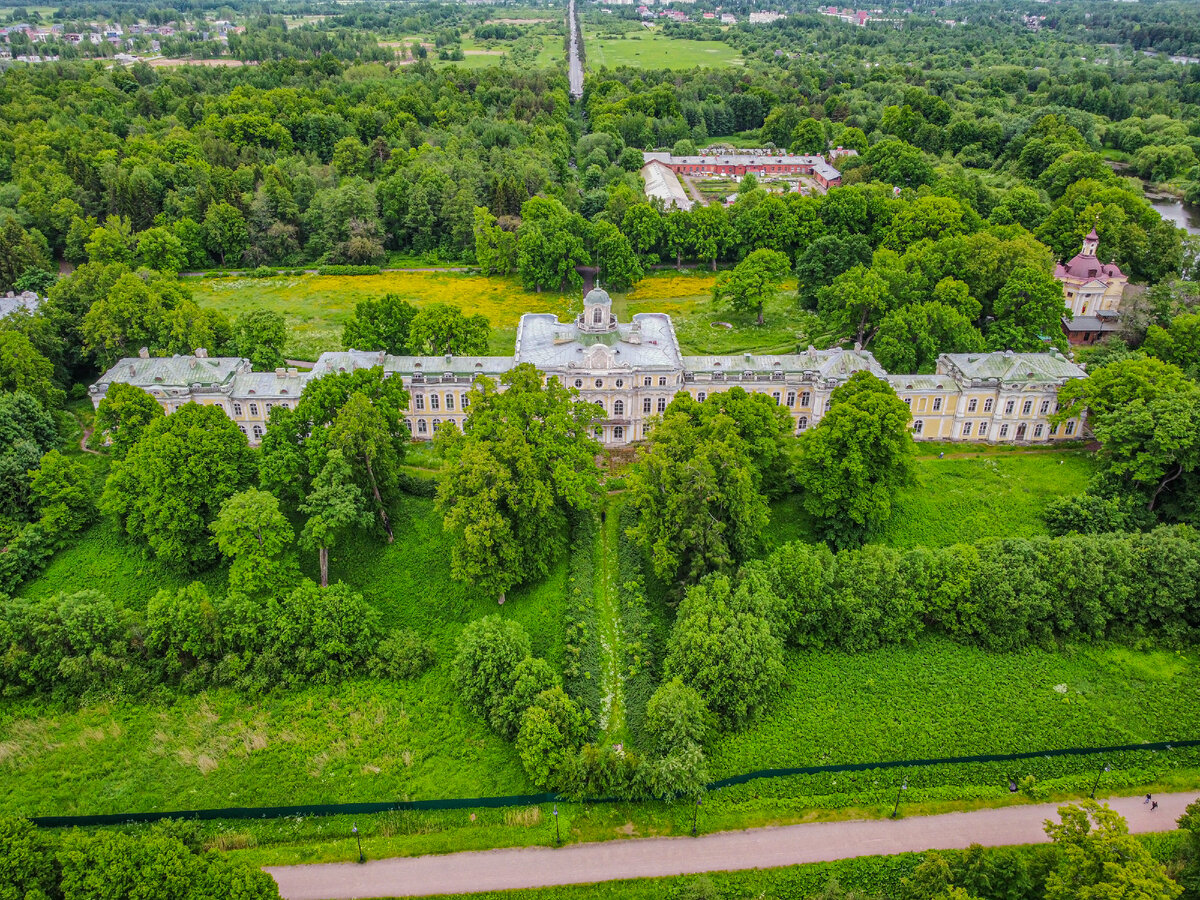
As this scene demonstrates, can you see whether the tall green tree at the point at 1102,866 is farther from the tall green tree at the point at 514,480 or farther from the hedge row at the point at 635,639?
the tall green tree at the point at 514,480

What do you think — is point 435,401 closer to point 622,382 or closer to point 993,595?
point 622,382

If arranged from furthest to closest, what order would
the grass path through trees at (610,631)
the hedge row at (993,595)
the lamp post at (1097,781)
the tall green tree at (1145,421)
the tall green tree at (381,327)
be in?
1. the tall green tree at (381,327)
2. the tall green tree at (1145,421)
3. the hedge row at (993,595)
4. the grass path through trees at (610,631)
5. the lamp post at (1097,781)

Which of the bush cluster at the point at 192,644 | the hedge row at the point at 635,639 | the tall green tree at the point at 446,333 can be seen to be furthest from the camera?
the tall green tree at the point at 446,333

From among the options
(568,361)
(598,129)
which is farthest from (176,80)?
(568,361)

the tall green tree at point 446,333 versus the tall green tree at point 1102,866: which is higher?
the tall green tree at point 446,333

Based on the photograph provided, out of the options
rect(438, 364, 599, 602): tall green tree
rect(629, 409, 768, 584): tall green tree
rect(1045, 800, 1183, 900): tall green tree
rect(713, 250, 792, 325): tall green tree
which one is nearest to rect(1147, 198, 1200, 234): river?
rect(713, 250, 792, 325): tall green tree

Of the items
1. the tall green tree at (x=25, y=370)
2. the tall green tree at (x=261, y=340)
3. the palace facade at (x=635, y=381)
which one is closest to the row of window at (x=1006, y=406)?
the palace facade at (x=635, y=381)

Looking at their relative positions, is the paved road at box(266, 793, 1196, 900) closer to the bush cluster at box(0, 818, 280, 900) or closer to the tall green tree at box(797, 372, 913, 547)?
the bush cluster at box(0, 818, 280, 900)
